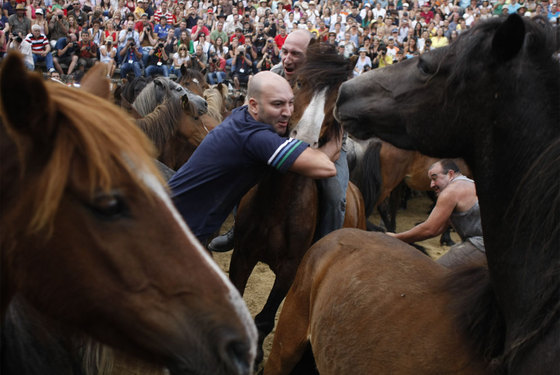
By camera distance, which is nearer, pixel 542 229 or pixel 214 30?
pixel 542 229

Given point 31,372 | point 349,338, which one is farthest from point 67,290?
point 349,338

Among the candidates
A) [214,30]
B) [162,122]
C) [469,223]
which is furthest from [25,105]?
[214,30]

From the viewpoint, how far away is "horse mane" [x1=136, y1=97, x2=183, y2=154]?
6230mm

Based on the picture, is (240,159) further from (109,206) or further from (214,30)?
(214,30)

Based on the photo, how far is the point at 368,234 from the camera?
3260mm

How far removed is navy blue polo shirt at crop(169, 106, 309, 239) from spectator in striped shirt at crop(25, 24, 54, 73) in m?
11.5

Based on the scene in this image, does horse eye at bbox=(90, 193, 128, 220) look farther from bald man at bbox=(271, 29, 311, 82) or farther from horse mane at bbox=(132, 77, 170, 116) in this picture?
horse mane at bbox=(132, 77, 170, 116)

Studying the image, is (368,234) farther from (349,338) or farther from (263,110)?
(263,110)

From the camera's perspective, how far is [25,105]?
1.28 metres

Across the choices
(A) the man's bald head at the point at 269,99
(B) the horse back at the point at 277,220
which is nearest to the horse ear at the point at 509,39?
(A) the man's bald head at the point at 269,99

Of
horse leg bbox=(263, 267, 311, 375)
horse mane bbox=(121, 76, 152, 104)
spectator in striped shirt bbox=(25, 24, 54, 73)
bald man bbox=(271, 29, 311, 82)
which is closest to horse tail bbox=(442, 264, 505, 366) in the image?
horse leg bbox=(263, 267, 311, 375)

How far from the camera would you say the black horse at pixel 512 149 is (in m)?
1.75

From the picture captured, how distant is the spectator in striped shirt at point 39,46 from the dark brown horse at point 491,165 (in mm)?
12709

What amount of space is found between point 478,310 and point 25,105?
181cm
